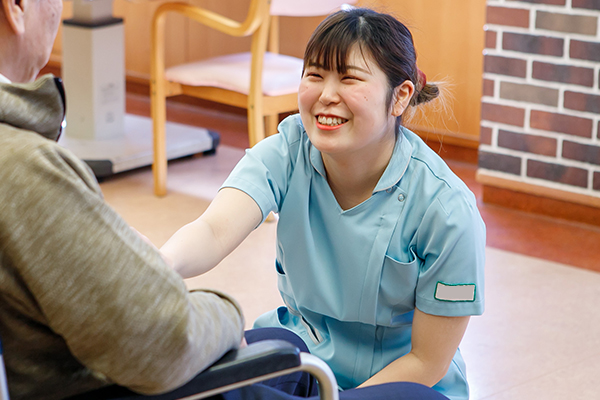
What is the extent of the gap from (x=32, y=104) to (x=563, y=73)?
244 centimetres

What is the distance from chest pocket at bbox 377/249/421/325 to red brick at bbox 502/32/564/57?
185cm

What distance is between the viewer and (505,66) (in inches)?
119

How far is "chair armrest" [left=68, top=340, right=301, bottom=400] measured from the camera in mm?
871

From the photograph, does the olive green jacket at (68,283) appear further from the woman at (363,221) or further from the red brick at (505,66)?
the red brick at (505,66)

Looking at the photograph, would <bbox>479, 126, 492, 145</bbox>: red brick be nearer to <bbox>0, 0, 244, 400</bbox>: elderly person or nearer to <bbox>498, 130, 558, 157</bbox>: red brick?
<bbox>498, 130, 558, 157</bbox>: red brick

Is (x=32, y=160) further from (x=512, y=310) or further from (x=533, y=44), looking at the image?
(x=533, y=44)

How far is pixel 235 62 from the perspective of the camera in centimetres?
322

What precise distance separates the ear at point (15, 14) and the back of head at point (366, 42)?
0.54m

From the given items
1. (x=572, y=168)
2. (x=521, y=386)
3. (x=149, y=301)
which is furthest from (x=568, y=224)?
(x=149, y=301)

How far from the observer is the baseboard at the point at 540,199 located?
2.96m

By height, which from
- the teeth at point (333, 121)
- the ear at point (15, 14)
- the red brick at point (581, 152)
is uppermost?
the ear at point (15, 14)

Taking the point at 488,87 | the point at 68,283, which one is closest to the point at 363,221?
the point at 68,283

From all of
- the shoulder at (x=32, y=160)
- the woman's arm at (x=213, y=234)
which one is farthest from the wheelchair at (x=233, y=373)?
Result: the woman's arm at (x=213, y=234)

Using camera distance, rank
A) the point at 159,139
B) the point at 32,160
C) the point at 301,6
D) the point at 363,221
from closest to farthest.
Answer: the point at 32,160
the point at 363,221
the point at 301,6
the point at 159,139
